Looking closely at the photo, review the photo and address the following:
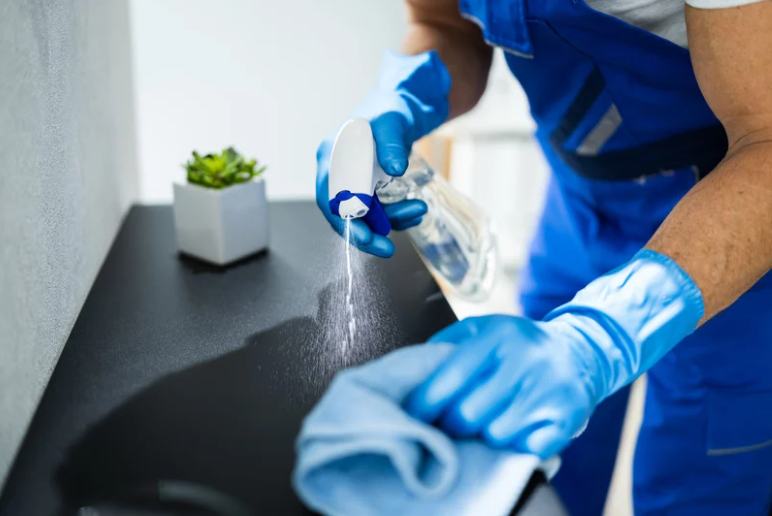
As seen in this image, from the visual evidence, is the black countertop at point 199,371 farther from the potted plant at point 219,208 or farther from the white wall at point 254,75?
the white wall at point 254,75

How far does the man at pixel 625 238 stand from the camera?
64 cm

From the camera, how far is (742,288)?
2.61 feet

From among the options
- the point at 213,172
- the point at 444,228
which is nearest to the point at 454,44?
the point at 444,228

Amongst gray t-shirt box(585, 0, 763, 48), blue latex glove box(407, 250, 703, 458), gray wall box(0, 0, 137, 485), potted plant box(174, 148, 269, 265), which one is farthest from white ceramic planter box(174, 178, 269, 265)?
gray t-shirt box(585, 0, 763, 48)

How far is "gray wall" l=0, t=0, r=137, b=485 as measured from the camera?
0.61 m

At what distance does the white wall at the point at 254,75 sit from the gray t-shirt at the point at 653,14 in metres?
1.38

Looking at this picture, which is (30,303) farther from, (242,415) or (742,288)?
(742,288)

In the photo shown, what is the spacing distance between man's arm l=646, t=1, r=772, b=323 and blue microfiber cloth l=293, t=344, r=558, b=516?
37 centimetres

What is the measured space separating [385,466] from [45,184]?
519 millimetres

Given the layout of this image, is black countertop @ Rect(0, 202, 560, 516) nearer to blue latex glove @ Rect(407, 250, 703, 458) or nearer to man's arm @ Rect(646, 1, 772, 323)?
blue latex glove @ Rect(407, 250, 703, 458)

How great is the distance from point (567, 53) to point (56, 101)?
2.67 feet

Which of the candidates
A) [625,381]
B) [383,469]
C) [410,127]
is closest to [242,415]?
[383,469]

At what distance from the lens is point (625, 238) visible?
1.27 metres

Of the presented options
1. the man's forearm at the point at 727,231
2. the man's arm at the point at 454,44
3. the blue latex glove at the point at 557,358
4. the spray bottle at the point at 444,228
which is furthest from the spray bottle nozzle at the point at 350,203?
the man's arm at the point at 454,44
